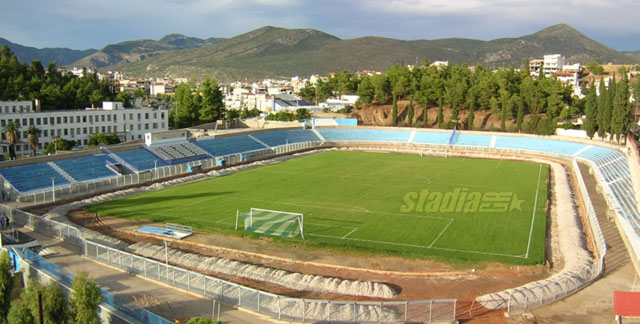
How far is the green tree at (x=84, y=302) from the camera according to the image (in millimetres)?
15602

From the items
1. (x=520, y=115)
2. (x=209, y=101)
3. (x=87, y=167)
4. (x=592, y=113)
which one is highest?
(x=592, y=113)

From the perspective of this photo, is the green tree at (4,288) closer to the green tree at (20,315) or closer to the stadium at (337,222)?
the green tree at (20,315)

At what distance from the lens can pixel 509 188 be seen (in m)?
41.6

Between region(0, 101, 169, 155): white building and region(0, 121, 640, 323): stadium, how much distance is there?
15824mm

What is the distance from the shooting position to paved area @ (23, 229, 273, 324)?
691 inches

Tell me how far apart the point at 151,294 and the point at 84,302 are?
12.8 ft

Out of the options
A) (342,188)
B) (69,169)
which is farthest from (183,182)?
(342,188)

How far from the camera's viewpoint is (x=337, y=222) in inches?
1204

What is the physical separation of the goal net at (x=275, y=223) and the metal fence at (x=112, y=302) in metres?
11.0

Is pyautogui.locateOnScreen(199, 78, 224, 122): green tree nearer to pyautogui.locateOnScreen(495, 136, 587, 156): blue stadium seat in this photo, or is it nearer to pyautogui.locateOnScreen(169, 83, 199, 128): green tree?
pyautogui.locateOnScreen(169, 83, 199, 128): green tree

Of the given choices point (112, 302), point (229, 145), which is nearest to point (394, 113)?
point (229, 145)

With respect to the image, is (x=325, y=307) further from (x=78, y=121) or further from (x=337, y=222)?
(x=78, y=121)

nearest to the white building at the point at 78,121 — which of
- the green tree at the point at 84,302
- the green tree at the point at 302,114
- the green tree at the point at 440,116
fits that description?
the green tree at the point at 302,114

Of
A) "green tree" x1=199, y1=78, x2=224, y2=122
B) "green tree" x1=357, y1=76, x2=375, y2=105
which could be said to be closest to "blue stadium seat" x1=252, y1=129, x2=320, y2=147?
"green tree" x1=199, y1=78, x2=224, y2=122
